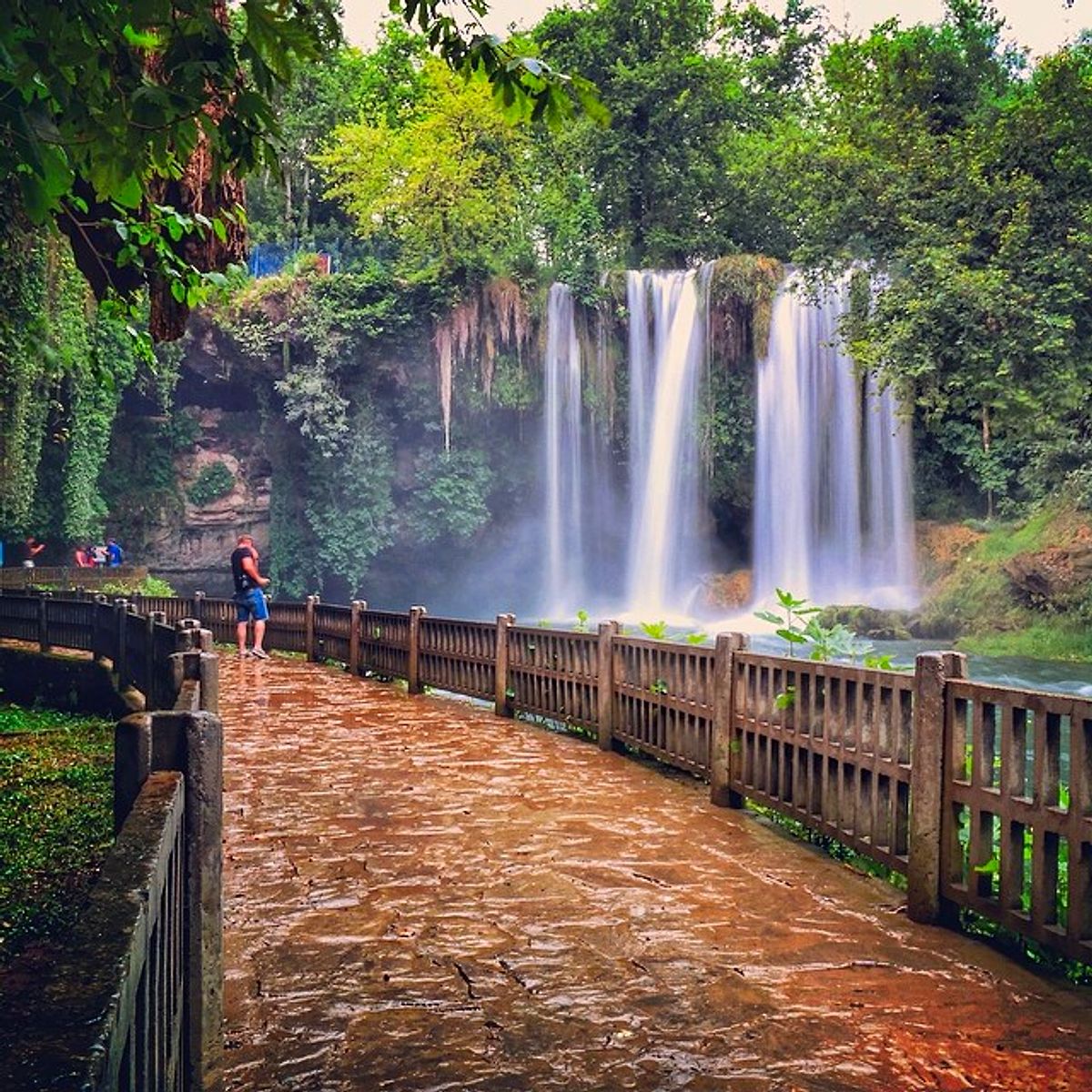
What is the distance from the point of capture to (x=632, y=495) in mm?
34188

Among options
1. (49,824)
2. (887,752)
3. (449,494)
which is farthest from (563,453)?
(887,752)

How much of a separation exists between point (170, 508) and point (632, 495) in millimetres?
15961

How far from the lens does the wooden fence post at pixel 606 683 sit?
8867 millimetres

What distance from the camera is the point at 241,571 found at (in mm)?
16141

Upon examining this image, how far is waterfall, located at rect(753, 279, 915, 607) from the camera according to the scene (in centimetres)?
3020

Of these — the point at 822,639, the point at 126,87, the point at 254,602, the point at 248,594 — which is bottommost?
the point at 254,602

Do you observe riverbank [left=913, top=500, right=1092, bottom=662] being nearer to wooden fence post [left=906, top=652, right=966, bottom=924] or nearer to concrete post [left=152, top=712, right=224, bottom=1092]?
wooden fence post [left=906, top=652, right=966, bottom=924]

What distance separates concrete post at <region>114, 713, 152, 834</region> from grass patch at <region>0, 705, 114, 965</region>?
188 centimetres

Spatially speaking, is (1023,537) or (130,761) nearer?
(130,761)

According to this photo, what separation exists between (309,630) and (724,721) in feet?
37.3

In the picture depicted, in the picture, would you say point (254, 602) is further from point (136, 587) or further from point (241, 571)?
point (136, 587)

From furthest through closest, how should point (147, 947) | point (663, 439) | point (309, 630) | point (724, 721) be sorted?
Result: point (663, 439), point (309, 630), point (724, 721), point (147, 947)

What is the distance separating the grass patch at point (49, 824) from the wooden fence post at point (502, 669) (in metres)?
3.90

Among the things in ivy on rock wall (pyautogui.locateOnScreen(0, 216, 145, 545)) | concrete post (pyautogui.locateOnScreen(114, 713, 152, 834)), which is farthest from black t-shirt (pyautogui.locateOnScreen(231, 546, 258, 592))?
concrete post (pyautogui.locateOnScreen(114, 713, 152, 834))
